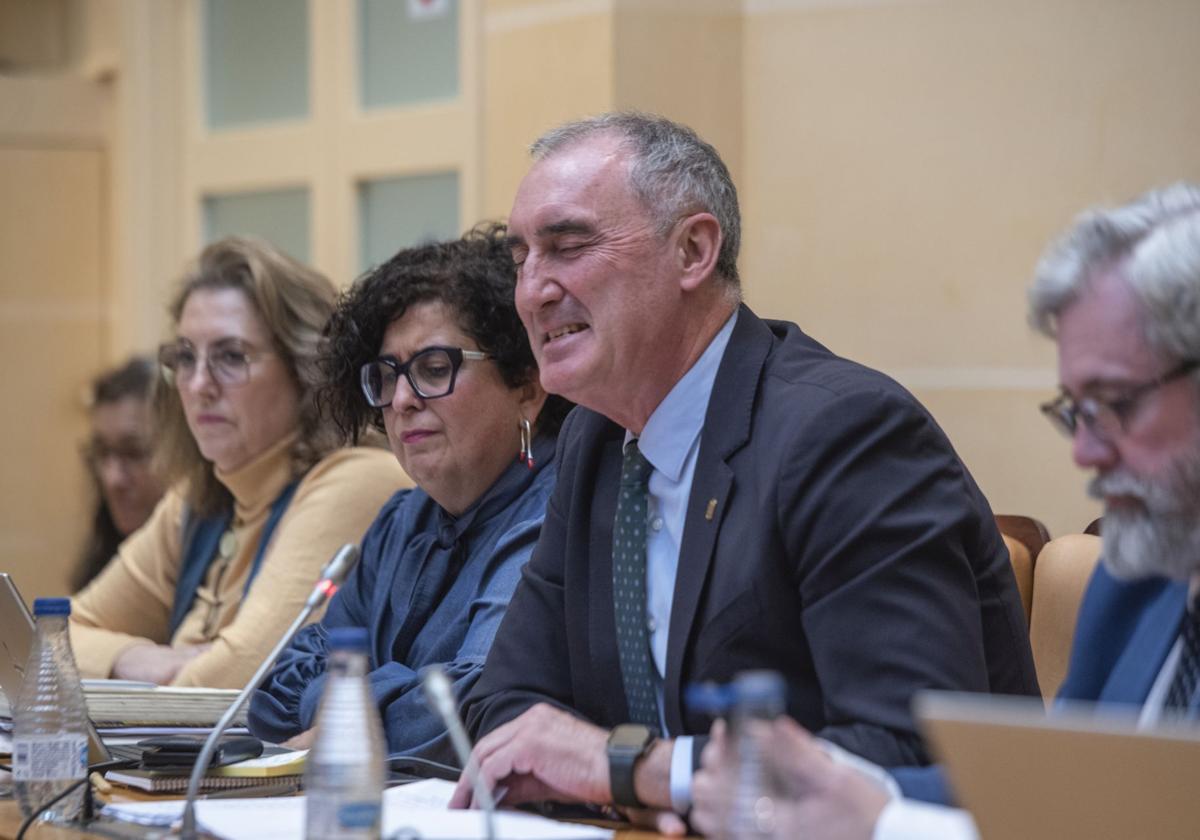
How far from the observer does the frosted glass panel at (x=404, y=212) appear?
5.20 m

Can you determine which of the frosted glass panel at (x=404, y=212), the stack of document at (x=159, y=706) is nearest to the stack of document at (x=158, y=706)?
the stack of document at (x=159, y=706)

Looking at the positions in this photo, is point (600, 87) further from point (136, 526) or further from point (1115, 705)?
point (1115, 705)

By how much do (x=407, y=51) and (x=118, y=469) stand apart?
1624mm

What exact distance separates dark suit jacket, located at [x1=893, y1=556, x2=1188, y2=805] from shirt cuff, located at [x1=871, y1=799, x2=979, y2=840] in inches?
10.5

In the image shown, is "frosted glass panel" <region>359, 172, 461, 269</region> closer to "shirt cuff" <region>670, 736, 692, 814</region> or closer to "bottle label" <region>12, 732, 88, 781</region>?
"bottle label" <region>12, 732, 88, 781</region>

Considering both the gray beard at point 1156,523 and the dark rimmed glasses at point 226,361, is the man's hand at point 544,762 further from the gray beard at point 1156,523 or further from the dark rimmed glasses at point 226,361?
the dark rimmed glasses at point 226,361

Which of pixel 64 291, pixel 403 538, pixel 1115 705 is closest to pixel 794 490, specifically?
pixel 1115 705

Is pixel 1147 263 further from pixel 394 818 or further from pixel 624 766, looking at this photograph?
pixel 394 818

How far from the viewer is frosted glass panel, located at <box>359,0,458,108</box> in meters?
5.16

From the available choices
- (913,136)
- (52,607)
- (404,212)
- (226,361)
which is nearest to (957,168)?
(913,136)

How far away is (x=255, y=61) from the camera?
579 centimetres

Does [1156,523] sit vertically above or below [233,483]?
above

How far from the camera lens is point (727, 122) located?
4246 millimetres

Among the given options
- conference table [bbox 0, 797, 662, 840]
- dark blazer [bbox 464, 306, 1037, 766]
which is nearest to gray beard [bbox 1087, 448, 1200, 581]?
dark blazer [bbox 464, 306, 1037, 766]
